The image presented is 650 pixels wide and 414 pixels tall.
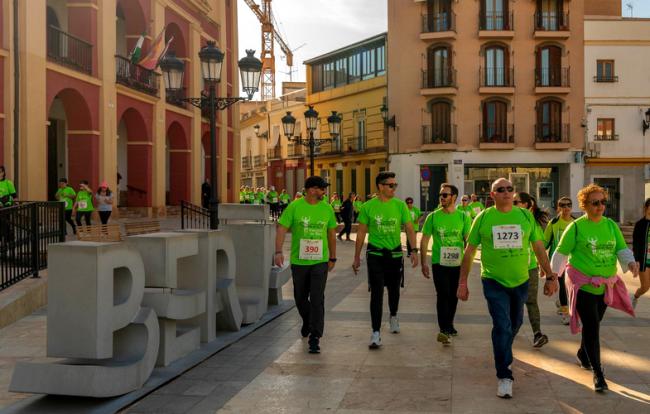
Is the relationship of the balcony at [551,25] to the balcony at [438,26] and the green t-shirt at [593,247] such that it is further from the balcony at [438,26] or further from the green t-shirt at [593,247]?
the green t-shirt at [593,247]

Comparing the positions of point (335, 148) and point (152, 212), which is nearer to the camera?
point (152, 212)

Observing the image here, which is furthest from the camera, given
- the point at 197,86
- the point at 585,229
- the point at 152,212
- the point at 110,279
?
the point at 197,86

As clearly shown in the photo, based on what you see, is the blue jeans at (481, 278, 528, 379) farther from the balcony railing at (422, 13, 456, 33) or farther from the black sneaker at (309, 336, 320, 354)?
the balcony railing at (422, 13, 456, 33)

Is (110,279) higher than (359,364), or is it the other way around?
(110,279)

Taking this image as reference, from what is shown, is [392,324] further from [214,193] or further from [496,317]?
[214,193]

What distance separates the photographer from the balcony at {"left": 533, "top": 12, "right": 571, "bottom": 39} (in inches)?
1578

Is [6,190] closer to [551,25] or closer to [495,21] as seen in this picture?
[495,21]

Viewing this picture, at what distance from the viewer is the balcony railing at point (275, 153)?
58.4m

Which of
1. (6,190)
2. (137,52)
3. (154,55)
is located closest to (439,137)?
(154,55)

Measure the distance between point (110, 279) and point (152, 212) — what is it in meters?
22.0

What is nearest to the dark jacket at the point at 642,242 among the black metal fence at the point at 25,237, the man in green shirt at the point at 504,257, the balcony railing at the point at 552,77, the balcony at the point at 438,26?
the man in green shirt at the point at 504,257

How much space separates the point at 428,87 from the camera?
4106 centimetres

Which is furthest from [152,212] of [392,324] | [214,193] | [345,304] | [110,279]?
[110,279]

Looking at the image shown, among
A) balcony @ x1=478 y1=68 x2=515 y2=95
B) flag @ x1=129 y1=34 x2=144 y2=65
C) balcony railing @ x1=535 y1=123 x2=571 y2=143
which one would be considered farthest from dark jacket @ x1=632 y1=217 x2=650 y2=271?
balcony railing @ x1=535 y1=123 x2=571 y2=143
